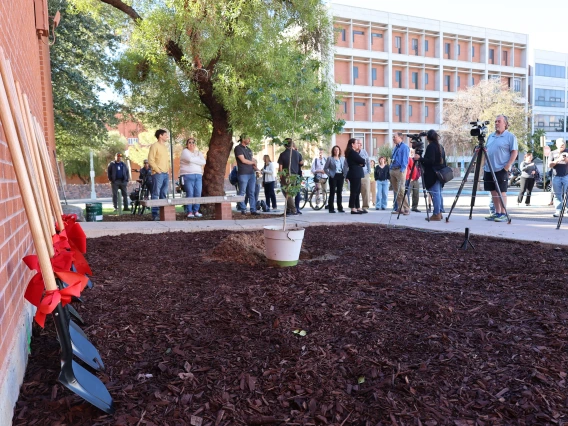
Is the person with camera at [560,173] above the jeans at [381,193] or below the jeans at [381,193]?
above

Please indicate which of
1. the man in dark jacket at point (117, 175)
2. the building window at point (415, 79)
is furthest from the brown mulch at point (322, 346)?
the building window at point (415, 79)

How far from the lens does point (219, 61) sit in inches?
481

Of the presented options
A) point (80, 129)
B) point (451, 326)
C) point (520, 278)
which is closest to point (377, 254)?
point (520, 278)

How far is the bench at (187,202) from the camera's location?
425 inches

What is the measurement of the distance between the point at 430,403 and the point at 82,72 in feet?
68.8

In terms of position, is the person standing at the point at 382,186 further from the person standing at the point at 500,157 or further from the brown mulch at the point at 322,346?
the brown mulch at the point at 322,346

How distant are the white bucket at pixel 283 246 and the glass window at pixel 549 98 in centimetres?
7092

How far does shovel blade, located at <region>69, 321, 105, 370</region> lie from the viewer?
267 centimetres

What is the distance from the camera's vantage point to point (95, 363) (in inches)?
110

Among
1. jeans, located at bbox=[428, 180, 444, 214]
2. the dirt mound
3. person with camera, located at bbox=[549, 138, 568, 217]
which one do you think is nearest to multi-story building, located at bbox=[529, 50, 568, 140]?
person with camera, located at bbox=[549, 138, 568, 217]

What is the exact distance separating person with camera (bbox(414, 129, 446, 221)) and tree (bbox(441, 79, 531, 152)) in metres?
31.5

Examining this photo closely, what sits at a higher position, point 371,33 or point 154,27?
point 371,33

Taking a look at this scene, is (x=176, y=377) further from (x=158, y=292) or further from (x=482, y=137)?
(x=482, y=137)

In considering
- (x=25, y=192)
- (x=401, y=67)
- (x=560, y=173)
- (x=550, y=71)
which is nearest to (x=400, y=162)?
(x=560, y=173)
